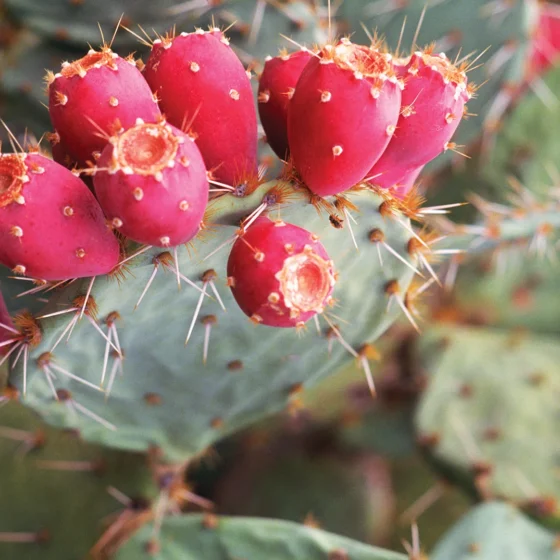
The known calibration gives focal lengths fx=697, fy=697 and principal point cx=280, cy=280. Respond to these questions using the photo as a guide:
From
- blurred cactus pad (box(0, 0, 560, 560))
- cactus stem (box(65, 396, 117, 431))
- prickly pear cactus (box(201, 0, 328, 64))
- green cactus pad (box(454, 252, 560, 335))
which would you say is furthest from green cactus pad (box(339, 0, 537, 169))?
cactus stem (box(65, 396, 117, 431))

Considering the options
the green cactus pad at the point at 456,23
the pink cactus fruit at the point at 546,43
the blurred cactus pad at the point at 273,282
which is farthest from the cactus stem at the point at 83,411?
the pink cactus fruit at the point at 546,43

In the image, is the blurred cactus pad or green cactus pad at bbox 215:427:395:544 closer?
the blurred cactus pad

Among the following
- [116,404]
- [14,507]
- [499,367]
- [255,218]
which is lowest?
[14,507]

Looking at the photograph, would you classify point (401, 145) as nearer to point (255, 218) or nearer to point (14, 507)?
point (255, 218)

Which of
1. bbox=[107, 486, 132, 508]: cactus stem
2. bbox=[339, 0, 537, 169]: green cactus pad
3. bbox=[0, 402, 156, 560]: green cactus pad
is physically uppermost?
bbox=[339, 0, 537, 169]: green cactus pad

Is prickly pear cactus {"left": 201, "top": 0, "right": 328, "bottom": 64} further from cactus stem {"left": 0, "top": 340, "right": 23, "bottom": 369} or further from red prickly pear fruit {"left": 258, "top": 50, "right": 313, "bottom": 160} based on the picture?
cactus stem {"left": 0, "top": 340, "right": 23, "bottom": 369}

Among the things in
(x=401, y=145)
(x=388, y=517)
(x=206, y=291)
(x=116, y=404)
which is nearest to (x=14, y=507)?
(x=116, y=404)

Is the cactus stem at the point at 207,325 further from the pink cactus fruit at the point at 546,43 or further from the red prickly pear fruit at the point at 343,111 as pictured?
Result: the pink cactus fruit at the point at 546,43
